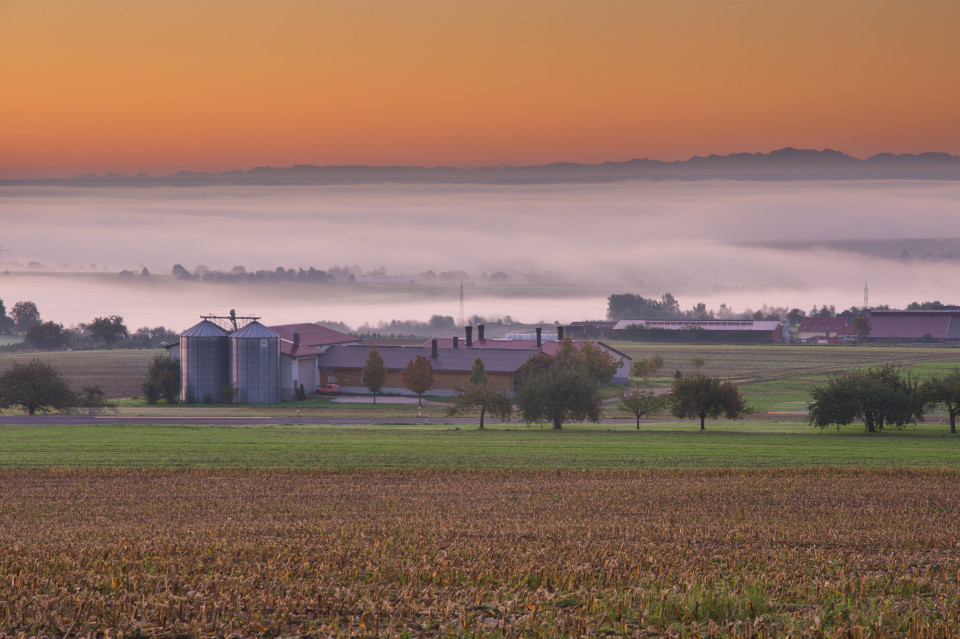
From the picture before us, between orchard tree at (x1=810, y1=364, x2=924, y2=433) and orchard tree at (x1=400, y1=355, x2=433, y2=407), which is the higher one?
orchard tree at (x1=400, y1=355, x2=433, y2=407)

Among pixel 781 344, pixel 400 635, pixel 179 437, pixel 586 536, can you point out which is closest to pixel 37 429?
pixel 179 437

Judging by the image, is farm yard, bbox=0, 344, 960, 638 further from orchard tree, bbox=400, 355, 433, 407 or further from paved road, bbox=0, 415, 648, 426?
orchard tree, bbox=400, 355, 433, 407

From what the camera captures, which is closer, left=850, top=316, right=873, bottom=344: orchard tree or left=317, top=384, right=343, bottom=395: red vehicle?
left=317, top=384, right=343, bottom=395: red vehicle

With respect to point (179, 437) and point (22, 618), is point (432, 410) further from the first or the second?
point (22, 618)

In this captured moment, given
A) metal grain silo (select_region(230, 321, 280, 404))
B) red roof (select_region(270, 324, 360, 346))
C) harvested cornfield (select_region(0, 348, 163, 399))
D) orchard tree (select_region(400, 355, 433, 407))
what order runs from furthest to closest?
red roof (select_region(270, 324, 360, 346)) → harvested cornfield (select_region(0, 348, 163, 399)) → metal grain silo (select_region(230, 321, 280, 404)) → orchard tree (select_region(400, 355, 433, 407))

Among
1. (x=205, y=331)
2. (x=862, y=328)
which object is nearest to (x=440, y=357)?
(x=205, y=331)

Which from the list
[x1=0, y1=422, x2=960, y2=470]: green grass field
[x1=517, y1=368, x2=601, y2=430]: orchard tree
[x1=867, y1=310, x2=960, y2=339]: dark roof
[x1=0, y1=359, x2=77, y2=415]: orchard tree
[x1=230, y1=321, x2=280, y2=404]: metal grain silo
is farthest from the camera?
[x1=867, y1=310, x2=960, y2=339]: dark roof

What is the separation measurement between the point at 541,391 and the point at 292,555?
5325 cm

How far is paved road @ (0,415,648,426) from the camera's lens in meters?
70.6

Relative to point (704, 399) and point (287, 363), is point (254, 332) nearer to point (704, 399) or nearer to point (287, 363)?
point (287, 363)

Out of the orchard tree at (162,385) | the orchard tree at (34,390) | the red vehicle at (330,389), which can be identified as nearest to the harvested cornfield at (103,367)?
the orchard tree at (162,385)

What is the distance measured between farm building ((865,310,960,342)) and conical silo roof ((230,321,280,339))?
139 meters

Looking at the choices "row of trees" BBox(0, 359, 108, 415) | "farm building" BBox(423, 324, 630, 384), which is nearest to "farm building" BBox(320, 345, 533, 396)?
"farm building" BBox(423, 324, 630, 384)

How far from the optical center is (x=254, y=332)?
97.1m
